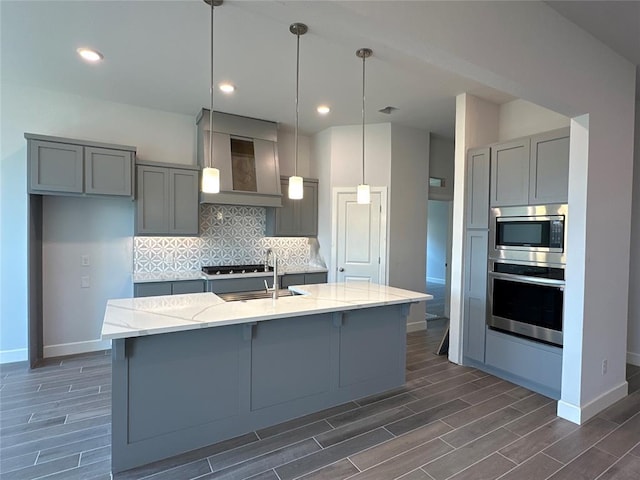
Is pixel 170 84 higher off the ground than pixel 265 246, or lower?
higher

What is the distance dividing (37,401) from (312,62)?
148 inches

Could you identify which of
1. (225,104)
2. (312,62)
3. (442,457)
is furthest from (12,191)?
(442,457)

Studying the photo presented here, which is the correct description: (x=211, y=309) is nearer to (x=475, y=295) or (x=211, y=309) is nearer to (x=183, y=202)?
(x=183, y=202)

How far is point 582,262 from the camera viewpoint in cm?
265

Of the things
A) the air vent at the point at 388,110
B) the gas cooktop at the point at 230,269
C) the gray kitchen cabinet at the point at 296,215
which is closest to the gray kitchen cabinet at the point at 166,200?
the gas cooktop at the point at 230,269

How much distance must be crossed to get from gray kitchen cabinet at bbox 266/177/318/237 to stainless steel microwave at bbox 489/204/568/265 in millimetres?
2522

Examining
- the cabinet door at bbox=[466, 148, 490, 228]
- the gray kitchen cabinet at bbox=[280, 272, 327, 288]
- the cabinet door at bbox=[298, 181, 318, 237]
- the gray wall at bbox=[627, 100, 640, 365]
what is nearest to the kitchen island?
the cabinet door at bbox=[466, 148, 490, 228]

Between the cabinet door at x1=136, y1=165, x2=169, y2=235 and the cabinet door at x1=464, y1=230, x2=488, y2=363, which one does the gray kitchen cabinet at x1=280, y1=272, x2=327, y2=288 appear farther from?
the cabinet door at x1=464, y1=230, x2=488, y2=363

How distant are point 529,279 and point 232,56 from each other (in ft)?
10.9

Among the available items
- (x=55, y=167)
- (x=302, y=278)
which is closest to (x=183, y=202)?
(x=55, y=167)

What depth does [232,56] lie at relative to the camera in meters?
2.97

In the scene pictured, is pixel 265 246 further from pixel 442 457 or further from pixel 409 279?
pixel 442 457

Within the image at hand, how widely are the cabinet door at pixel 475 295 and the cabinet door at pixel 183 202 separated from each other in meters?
3.25

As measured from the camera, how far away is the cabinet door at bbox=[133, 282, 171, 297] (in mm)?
3861
